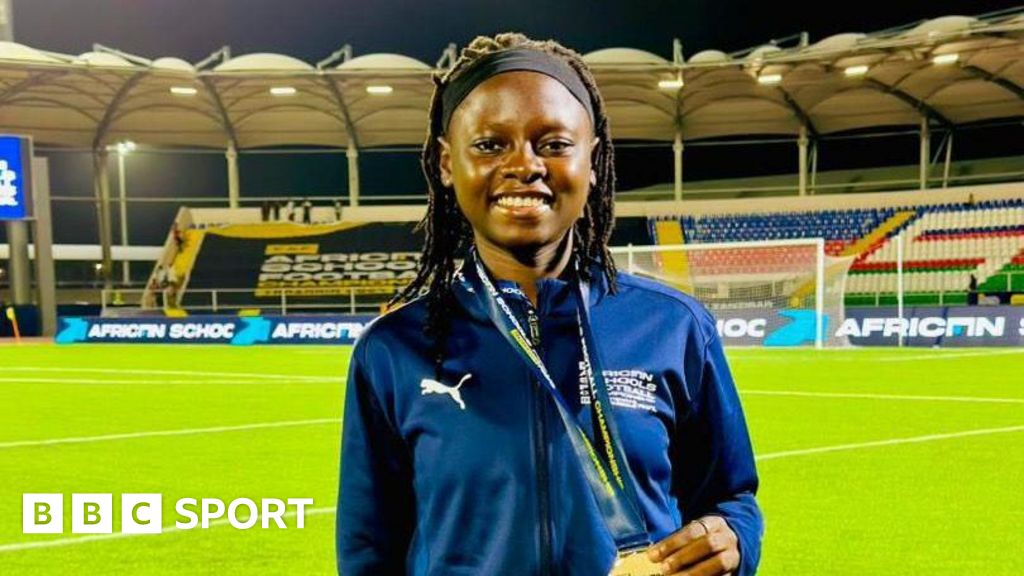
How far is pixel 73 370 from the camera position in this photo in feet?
60.1

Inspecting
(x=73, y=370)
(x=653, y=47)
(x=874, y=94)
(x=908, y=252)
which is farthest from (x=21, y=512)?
(x=653, y=47)

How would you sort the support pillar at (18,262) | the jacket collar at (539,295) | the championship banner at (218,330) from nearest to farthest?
1. the jacket collar at (539,295)
2. the championship banner at (218,330)
3. the support pillar at (18,262)

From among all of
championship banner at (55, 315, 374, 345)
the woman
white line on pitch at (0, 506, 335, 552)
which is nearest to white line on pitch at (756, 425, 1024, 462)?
white line on pitch at (0, 506, 335, 552)

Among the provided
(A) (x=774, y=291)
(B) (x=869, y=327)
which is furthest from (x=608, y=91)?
(B) (x=869, y=327)

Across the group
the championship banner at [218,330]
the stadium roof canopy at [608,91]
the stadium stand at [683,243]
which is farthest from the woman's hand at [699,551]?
the stadium roof canopy at [608,91]

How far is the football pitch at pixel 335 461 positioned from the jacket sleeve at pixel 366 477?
2.72 metres

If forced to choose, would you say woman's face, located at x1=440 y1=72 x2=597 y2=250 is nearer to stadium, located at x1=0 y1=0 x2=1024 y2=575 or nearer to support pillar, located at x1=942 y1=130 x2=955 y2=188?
stadium, located at x1=0 y1=0 x2=1024 y2=575

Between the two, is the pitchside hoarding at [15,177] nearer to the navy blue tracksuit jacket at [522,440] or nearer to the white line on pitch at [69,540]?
the white line on pitch at [69,540]

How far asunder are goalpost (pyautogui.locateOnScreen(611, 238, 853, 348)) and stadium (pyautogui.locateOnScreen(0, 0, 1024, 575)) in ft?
0.21

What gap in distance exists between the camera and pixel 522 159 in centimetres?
192

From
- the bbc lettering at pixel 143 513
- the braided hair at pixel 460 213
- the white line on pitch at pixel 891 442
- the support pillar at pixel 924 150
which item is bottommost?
the white line on pitch at pixel 891 442

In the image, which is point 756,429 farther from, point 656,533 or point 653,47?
point 653,47

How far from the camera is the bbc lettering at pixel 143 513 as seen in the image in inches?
218

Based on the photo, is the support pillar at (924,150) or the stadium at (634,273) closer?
the stadium at (634,273)
